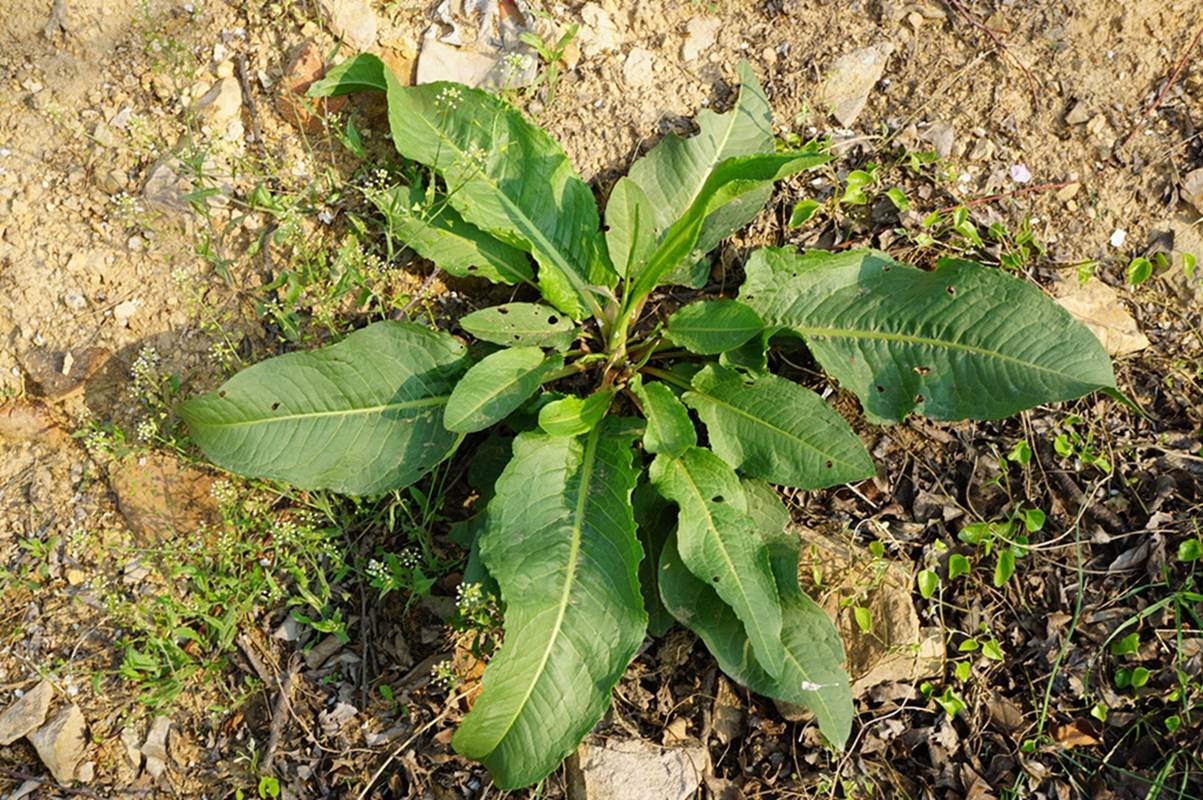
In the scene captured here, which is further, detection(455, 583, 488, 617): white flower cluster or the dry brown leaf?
the dry brown leaf

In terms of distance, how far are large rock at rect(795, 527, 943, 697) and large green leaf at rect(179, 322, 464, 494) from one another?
4.15 feet

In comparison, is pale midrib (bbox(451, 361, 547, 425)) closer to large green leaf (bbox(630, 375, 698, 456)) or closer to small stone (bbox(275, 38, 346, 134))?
large green leaf (bbox(630, 375, 698, 456))

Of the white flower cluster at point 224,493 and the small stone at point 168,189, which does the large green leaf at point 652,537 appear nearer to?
the white flower cluster at point 224,493

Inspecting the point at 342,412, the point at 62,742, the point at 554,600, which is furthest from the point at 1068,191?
the point at 62,742

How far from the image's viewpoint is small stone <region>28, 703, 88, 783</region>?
9.78 ft

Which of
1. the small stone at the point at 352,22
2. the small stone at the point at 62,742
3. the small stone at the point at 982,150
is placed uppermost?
the small stone at the point at 352,22

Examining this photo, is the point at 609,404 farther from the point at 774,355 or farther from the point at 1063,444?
the point at 1063,444

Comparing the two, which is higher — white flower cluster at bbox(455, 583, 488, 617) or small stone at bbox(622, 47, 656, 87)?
small stone at bbox(622, 47, 656, 87)

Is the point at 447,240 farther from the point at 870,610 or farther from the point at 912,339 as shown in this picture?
the point at 870,610

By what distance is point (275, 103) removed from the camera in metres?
3.68

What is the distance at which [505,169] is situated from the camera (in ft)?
11.2

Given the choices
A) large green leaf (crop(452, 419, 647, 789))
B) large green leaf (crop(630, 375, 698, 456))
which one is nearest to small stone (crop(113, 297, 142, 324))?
large green leaf (crop(452, 419, 647, 789))

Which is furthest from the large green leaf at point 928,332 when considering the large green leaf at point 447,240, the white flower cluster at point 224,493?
the white flower cluster at point 224,493

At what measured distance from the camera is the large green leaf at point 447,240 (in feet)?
11.0
